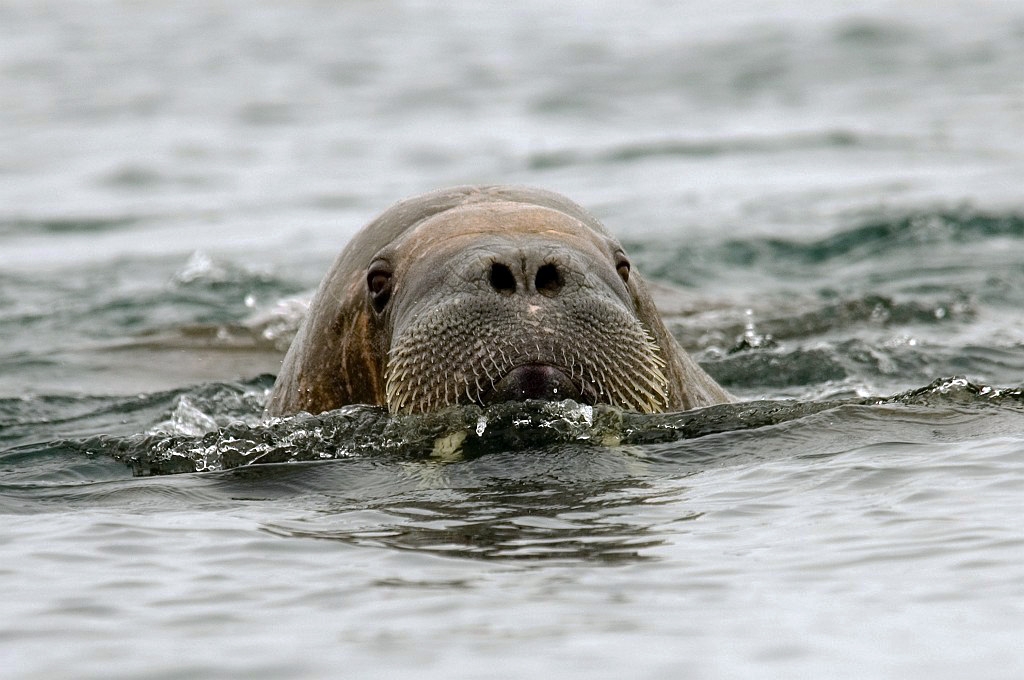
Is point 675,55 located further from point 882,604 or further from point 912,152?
point 882,604

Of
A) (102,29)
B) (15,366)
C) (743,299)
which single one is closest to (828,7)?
(102,29)

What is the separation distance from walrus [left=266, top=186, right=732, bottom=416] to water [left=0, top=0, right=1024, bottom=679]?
16 cm

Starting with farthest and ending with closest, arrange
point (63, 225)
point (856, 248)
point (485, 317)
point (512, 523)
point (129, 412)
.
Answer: point (63, 225) → point (856, 248) → point (129, 412) → point (485, 317) → point (512, 523)

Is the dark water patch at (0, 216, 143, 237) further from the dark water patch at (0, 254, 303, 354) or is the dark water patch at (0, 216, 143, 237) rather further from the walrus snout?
the walrus snout

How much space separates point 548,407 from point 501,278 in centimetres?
48

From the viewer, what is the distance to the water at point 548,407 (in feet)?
14.0

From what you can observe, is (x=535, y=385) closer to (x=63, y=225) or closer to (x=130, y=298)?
(x=130, y=298)

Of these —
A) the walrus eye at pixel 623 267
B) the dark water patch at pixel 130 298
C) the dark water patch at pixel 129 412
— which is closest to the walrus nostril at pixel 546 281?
the walrus eye at pixel 623 267

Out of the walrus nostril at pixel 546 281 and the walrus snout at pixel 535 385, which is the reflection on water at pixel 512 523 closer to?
the walrus snout at pixel 535 385

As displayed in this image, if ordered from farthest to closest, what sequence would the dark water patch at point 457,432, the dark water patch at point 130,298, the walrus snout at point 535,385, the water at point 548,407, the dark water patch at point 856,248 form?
the dark water patch at point 856,248 → the dark water patch at point 130,298 → the dark water patch at point 457,432 → the walrus snout at point 535,385 → the water at point 548,407

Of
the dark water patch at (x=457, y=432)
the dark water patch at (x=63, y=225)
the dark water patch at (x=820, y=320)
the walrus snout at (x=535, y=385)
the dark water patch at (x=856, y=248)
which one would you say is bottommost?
the dark water patch at (x=457, y=432)

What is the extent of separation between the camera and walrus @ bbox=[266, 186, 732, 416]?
577 centimetres

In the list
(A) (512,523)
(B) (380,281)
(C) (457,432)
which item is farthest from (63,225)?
(A) (512,523)

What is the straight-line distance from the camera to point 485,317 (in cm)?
578
